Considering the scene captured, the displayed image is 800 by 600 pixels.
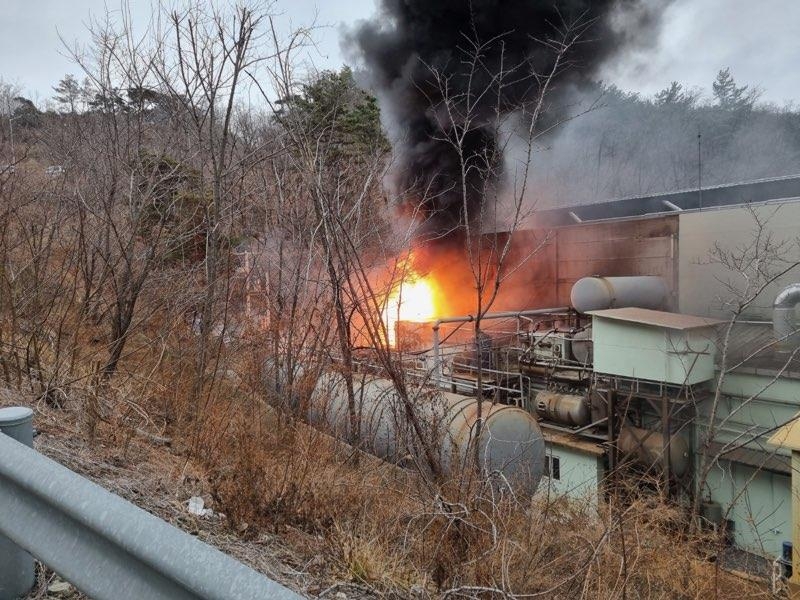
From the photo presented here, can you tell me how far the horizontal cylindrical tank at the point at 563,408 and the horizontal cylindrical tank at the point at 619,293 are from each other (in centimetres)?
253

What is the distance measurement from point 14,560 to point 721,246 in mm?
14982

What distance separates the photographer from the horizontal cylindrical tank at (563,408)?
13.0 meters

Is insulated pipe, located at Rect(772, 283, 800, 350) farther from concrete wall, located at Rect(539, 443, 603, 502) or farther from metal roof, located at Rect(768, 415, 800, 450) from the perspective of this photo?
concrete wall, located at Rect(539, 443, 603, 502)

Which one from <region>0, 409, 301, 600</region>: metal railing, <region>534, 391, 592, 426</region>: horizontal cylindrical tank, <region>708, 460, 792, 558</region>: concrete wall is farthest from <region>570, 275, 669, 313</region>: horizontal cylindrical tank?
<region>0, 409, 301, 600</region>: metal railing

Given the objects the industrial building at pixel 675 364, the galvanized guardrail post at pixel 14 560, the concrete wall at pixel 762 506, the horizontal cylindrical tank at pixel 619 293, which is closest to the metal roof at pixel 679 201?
the industrial building at pixel 675 364

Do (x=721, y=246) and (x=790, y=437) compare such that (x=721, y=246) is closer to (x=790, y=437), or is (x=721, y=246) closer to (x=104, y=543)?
(x=790, y=437)

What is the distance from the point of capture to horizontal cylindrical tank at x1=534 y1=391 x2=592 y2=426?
512 inches

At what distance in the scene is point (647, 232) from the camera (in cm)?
1598

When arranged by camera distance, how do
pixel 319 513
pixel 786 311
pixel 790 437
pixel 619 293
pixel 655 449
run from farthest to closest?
1. pixel 619 293
2. pixel 655 449
3. pixel 786 311
4. pixel 790 437
5. pixel 319 513

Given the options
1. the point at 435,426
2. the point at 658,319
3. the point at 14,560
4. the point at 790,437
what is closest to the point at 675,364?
the point at 658,319

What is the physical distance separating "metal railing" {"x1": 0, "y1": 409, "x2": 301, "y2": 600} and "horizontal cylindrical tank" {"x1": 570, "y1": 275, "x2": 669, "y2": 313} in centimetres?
1426

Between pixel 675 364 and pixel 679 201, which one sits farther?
pixel 679 201

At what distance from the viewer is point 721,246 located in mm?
13430

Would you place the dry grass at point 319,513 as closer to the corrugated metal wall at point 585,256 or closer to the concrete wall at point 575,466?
the concrete wall at point 575,466
